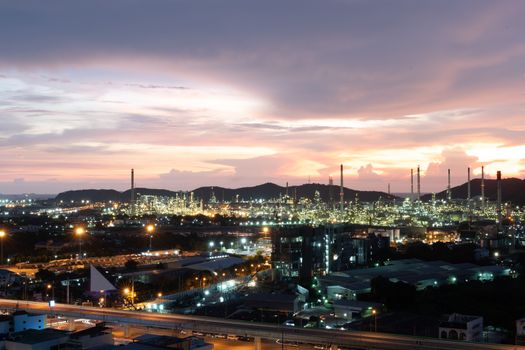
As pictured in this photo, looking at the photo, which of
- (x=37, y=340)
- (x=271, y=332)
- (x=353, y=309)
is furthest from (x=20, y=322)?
(x=353, y=309)

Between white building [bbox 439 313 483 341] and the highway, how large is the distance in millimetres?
1893

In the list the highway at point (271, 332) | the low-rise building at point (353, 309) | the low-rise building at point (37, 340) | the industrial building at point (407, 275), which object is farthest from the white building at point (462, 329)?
the low-rise building at point (37, 340)

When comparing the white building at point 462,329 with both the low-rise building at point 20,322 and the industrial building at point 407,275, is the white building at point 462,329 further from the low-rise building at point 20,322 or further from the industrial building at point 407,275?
the low-rise building at point 20,322

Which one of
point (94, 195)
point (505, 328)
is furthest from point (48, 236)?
point (94, 195)

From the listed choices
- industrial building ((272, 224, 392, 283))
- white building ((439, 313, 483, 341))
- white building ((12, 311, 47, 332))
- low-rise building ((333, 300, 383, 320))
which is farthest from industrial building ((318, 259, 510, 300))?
white building ((12, 311, 47, 332))

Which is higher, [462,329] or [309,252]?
[309,252]

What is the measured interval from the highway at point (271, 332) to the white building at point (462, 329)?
1.89 m

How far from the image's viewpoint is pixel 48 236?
23109 millimetres

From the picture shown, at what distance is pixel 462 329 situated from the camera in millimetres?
7691

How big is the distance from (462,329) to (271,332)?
2.72m

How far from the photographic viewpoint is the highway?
18.6 ft

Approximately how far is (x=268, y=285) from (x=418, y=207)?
2999 cm

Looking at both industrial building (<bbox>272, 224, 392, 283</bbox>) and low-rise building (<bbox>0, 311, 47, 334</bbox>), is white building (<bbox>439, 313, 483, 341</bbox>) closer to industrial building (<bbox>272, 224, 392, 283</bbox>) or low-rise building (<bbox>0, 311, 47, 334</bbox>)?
low-rise building (<bbox>0, 311, 47, 334</bbox>)

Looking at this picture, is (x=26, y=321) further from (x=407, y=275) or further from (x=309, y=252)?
(x=407, y=275)
